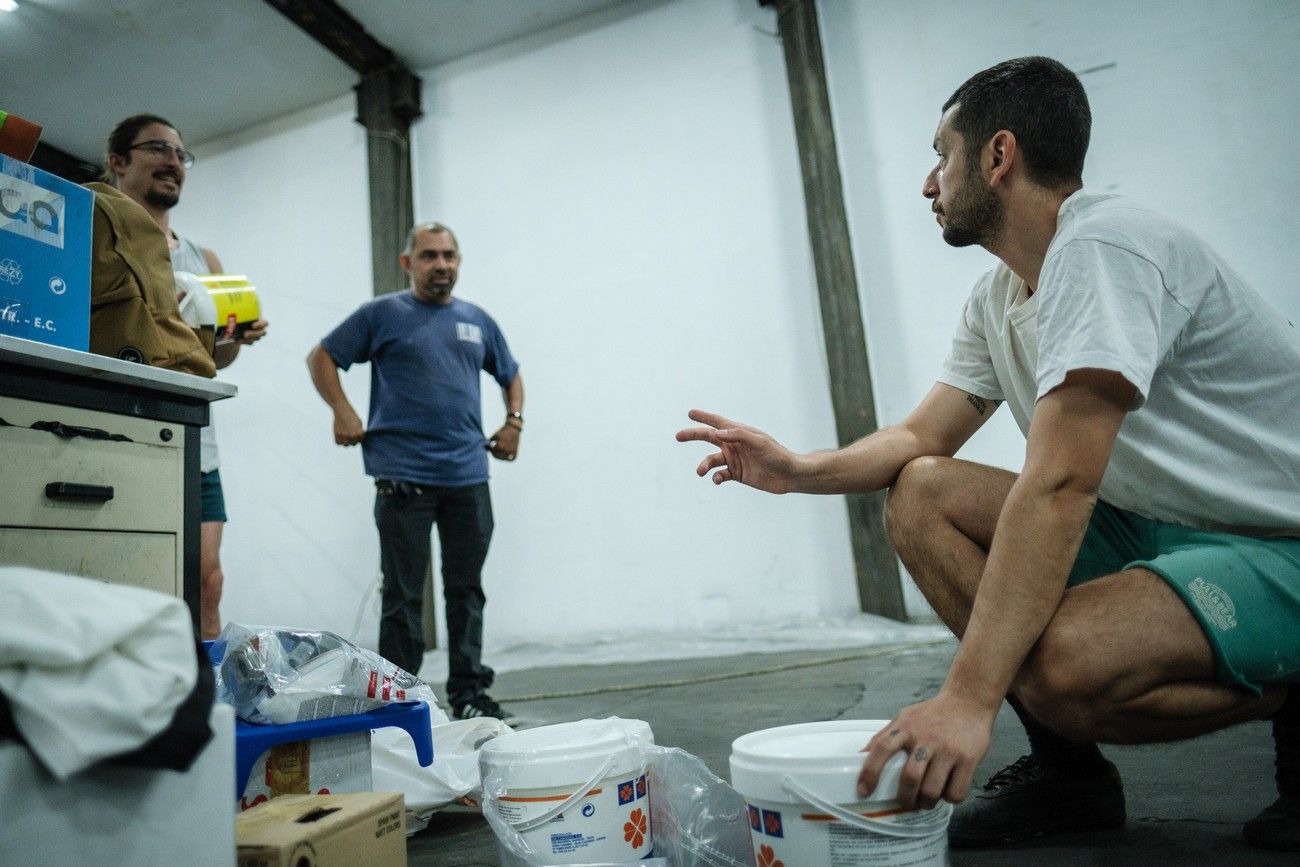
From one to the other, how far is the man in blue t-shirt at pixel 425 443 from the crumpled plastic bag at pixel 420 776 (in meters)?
0.83

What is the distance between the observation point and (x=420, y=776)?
1.12 meters

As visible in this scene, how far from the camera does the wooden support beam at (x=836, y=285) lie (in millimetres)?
3297

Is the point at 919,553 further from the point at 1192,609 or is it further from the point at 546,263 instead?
the point at 546,263

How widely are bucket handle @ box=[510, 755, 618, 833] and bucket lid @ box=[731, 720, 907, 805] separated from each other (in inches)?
5.6

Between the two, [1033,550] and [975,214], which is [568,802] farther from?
[975,214]

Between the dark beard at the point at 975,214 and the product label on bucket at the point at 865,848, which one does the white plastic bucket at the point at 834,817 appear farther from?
the dark beard at the point at 975,214

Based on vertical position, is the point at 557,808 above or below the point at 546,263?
below

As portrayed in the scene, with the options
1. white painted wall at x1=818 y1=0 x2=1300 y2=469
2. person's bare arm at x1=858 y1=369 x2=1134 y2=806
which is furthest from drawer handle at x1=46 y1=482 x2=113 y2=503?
white painted wall at x1=818 y1=0 x2=1300 y2=469

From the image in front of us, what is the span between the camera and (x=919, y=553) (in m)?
1.04

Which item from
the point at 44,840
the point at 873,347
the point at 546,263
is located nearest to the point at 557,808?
the point at 44,840

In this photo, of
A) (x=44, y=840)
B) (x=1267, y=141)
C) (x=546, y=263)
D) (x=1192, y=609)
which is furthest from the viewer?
(x=546, y=263)

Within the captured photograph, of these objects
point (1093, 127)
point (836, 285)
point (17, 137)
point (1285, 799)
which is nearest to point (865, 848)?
point (1285, 799)

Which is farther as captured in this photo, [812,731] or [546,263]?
[546,263]

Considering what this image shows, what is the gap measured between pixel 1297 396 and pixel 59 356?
1429 millimetres
